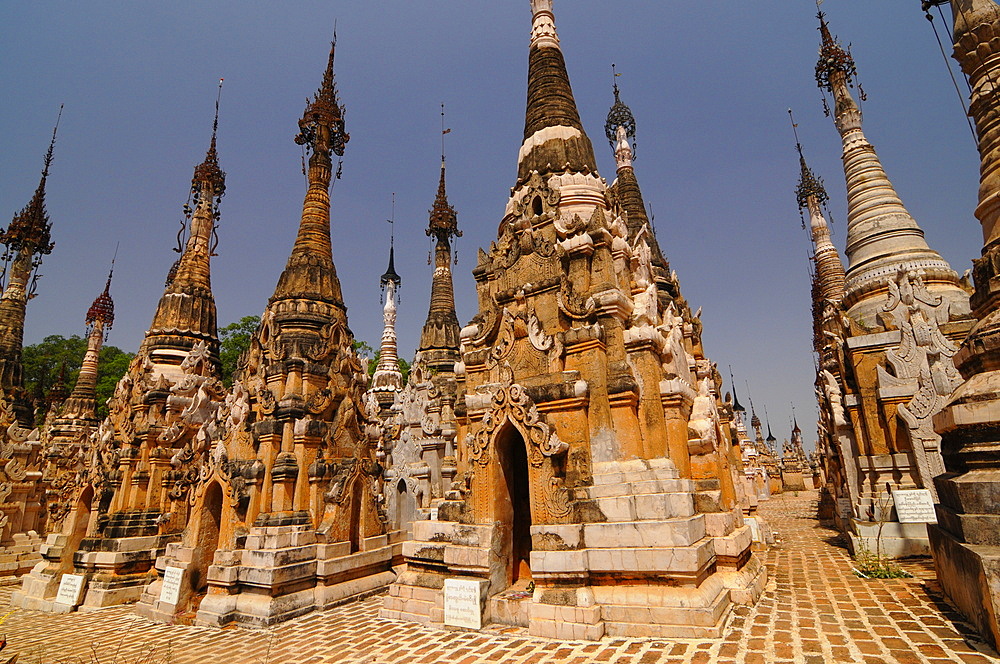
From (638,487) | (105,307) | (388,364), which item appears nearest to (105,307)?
(105,307)

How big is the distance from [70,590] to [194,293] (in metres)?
8.95

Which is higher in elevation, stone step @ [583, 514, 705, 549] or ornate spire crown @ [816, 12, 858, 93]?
ornate spire crown @ [816, 12, 858, 93]

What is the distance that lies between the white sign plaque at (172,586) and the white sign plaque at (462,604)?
614cm

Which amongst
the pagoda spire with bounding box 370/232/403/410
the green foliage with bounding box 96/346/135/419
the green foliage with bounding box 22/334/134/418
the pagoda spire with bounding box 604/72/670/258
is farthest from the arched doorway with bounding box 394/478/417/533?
the green foliage with bounding box 22/334/134/418

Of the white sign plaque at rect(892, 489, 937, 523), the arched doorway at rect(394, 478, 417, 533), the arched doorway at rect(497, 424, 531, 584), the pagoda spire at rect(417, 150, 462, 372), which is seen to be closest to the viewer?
the arched doorway at rect(497, 424, 531, 584)

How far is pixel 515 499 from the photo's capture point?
9.49m

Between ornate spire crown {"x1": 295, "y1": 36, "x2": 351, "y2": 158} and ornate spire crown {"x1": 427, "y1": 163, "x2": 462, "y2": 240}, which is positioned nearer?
ornate spire crown {"x1": 295, "y1": 36, "x2": 351, "y2": 158}

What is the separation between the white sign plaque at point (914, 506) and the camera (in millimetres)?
10383

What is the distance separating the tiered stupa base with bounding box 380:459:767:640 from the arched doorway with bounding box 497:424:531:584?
0.38m

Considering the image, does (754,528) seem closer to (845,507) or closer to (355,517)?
(845,507)

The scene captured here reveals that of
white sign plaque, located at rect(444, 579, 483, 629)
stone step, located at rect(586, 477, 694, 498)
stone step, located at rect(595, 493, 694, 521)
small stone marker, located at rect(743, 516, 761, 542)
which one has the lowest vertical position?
white sign plaque, located at rect(444, 579, 483, 629)

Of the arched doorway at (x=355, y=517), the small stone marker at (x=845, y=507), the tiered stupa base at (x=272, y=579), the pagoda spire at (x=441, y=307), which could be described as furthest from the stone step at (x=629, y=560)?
the pagoda spire at (x=441, y=307)

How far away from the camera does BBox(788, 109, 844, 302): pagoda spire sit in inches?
1023

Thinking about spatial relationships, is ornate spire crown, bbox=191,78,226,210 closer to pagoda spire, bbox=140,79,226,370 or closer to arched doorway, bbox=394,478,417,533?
pagoda spire, bbox=140,79,226,370
